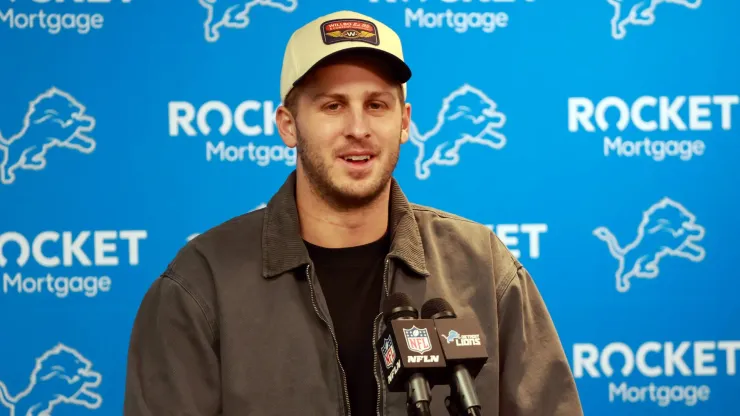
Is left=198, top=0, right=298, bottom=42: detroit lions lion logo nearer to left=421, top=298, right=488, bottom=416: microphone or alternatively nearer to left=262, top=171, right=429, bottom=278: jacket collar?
left=262, top=171, right=429, bottom=278: jacket collar

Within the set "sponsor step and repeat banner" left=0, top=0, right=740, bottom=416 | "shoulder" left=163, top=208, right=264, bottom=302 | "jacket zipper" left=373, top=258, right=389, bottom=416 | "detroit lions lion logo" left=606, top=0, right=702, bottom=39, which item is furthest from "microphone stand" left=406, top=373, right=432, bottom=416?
"detroit lions lion logo" left=606, top=0, right=702, bottom=39

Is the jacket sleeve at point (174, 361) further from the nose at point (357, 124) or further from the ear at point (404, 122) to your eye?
the ear at point (404, 122)

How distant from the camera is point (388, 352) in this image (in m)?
1.26

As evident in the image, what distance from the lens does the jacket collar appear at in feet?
5.83

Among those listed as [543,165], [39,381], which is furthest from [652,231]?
[39,381]

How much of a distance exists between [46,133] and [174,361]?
4.73 ft

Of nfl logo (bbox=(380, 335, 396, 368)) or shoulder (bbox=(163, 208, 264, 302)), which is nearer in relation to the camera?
nfl logo (bbox=(380, 335, 396, 368))

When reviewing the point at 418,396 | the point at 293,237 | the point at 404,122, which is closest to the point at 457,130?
the point at 404,122

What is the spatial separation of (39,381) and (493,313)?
1688 millimetres

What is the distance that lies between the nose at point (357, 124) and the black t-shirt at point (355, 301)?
0.24 metres

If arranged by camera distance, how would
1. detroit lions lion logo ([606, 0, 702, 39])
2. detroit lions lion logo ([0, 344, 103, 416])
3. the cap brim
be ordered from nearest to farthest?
the cap brim, detroit lions lion logo ([0, 344, 103, 416]), detroit lions lion logo ([606, 0, 702, 39])

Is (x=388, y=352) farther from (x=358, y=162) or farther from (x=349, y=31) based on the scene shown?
(x=349, y=31)

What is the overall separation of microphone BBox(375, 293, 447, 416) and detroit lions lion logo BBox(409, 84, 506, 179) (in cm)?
166

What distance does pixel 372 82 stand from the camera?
1.80 meters
